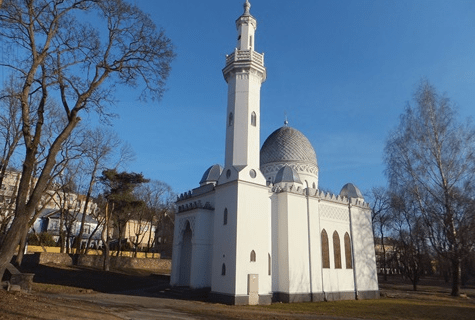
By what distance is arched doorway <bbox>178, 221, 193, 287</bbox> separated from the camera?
2477cm

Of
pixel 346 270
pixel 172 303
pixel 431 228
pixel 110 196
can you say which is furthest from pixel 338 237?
pixel 110 196

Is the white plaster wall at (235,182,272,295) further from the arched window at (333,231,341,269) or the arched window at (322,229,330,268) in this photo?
the arched window at (333,231,341,269)

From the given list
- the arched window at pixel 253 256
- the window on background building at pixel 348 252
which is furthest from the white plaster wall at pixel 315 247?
the arched window at pixel 253 256

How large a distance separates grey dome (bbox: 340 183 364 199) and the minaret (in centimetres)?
1026

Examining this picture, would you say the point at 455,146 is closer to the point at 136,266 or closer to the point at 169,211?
the point at 136,266

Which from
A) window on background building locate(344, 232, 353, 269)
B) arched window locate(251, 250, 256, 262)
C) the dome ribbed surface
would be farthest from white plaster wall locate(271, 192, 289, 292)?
the dome ribbed surface

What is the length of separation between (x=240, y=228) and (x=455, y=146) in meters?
17.3

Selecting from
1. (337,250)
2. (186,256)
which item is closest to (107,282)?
(186,256)

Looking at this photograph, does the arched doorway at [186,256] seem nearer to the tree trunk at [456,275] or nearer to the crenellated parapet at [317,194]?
the crenellated parapet at [317,194]

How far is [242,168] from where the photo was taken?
21.2m

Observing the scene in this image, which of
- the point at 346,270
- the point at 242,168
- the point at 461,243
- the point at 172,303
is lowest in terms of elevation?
the point at 172,303

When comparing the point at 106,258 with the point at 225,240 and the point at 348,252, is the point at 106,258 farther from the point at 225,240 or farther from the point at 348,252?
the point at 348,252

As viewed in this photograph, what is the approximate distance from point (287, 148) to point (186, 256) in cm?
1212

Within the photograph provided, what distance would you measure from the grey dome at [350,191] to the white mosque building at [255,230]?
1.64 feet
